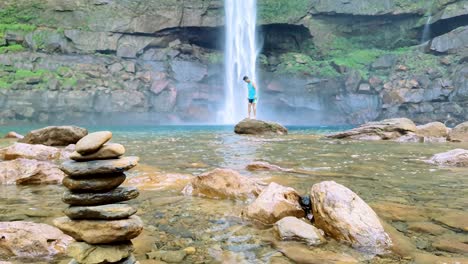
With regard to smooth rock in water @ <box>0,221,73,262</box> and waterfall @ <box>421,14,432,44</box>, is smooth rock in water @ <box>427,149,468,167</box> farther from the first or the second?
waterfall @ <box>421,14,432,44</box>

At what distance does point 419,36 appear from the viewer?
1533 inches

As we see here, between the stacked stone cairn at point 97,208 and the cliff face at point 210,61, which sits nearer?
the stacked stone cairn at point 97,208

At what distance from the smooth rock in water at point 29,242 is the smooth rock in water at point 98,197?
618mm

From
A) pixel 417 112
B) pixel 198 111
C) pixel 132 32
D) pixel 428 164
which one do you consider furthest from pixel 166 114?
pixel 428 164

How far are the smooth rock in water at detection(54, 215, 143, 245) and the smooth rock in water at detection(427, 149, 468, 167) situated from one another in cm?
601

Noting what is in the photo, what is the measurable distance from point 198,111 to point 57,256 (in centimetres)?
3805

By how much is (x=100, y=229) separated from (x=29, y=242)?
0.82 metres

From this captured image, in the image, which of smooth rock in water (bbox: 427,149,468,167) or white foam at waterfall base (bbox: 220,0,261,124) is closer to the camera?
smooth rock in water (bbox: 427,149,468,167)

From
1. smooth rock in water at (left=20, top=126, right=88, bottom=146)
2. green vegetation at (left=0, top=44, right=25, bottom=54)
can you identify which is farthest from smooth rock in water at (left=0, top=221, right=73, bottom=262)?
green vegetation at (left=0, top=44, right=25, bottom=54)

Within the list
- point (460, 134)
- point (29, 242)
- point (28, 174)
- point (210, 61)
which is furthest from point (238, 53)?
point (29, 242)

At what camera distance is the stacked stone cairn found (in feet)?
6.83

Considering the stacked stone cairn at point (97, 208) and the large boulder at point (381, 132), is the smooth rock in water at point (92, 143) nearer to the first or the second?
the stacked stone cairn at point (97, 208)

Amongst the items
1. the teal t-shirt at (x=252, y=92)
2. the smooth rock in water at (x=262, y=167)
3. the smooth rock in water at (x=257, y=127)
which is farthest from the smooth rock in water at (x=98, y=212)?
the teal t-shirt at (x=252, y=92)

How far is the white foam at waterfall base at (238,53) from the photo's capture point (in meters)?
38.0
